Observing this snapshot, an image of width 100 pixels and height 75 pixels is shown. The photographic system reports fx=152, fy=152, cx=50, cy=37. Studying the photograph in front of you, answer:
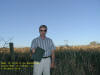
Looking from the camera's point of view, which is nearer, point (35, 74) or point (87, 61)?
point (35, 74)

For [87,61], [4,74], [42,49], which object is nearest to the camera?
[42,49]

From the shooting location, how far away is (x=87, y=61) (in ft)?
19.3

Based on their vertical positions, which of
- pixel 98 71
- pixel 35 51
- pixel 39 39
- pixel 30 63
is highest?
pixel 39 39

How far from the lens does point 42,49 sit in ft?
10.6

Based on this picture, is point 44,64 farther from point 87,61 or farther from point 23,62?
point 87,61

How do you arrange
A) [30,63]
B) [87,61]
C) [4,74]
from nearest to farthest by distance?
[4,74], [30,63], [87,61]

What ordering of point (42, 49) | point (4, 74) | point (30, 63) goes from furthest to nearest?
A: 1. point (30, 63)
2. point (4, 74)
3. point (42, 49)

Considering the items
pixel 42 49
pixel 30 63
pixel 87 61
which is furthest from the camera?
pixel 87 61

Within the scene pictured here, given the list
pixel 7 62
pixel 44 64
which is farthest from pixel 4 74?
pixel 44 64

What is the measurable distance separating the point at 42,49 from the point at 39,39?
246 mm

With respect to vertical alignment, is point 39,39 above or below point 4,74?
above

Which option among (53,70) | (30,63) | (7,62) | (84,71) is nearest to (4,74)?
(7,62)

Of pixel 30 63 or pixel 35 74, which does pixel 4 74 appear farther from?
pixel 35 74

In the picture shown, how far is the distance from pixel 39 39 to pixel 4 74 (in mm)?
2427
